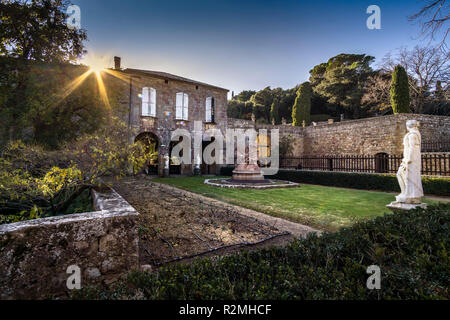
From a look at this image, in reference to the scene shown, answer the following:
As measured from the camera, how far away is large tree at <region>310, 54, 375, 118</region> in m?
25.5

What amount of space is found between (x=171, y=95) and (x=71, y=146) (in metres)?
12.6

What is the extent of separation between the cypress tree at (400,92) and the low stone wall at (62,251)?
845 inches

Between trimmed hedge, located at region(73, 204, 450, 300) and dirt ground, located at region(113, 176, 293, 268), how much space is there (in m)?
0.87

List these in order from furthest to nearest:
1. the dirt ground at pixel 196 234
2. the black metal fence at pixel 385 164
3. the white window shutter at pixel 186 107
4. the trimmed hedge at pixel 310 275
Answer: the white window shutter at pixel 186 107, the black metal fence at pixel 385 164, the dirt ground at pixel 196 234, the trimmed hedge at pixel 310 275

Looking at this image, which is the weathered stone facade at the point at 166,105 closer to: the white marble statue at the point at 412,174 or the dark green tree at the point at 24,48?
the dark green tree at the point at 24,48

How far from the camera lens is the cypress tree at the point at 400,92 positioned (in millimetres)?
16781

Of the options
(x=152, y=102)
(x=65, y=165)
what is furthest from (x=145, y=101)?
(x=65, y=165)

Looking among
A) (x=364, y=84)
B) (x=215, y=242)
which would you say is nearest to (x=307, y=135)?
(x=364, y=84)

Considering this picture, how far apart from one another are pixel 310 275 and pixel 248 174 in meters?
8.80

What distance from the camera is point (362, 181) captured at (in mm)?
9352

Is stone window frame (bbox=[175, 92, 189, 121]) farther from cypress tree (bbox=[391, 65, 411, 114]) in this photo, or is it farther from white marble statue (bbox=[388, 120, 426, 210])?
cypress tree (bbox=[391, 65, 411, 114])

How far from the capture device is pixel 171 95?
16.1 m

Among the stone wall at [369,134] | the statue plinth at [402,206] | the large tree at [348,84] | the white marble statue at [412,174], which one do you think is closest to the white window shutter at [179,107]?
the stone wall at [369,134]
